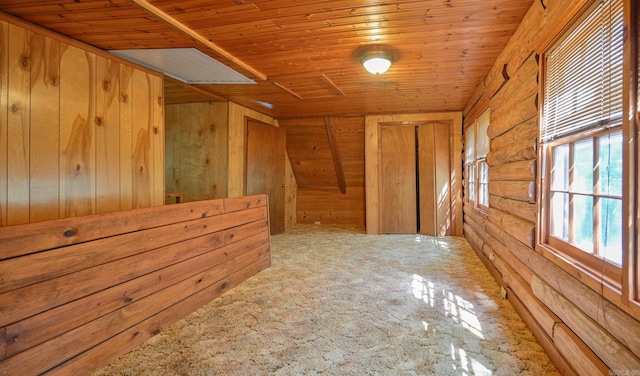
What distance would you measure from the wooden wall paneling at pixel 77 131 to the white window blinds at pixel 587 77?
3.52 metres

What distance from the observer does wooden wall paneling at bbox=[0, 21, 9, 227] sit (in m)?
2.12

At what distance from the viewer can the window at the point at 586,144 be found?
4.11 feet

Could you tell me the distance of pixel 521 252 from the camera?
226 cm

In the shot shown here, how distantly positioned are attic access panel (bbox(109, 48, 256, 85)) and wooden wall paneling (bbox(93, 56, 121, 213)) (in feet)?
0.71

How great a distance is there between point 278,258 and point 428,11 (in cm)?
306

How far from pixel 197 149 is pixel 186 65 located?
1796mm

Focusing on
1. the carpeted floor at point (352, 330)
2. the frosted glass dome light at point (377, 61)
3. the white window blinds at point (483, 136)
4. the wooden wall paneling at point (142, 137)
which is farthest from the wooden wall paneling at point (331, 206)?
the frosted glass dome light at point (377, 61)

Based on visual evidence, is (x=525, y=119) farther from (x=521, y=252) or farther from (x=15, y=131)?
(x=15, y=131)

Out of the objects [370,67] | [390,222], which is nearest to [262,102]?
[370,67]

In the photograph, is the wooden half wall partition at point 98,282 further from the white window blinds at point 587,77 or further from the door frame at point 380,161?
the door frame at point 380,161

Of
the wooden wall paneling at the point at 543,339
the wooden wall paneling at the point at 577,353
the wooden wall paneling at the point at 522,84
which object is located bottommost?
A: the wooden wall paneling at the point at 543,339

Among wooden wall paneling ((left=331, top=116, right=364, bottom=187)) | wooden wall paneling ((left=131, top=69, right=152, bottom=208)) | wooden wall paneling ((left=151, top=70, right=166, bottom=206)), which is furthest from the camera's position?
wooden wall paneling ((left=331, top=116, right=364, bottom=187))

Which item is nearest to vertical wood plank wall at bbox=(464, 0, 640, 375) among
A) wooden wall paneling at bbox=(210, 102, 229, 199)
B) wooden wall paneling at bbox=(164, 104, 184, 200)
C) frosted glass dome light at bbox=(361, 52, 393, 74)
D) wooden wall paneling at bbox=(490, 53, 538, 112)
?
wooden wall paneling at bbox=(490, 53, 538, 112)

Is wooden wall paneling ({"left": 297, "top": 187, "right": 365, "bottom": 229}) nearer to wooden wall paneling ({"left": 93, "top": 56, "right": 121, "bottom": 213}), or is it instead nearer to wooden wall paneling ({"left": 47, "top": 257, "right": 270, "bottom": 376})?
wooden wall paneling ({"left": 47, "top": 257, "right": 270, "bottom": 376})
